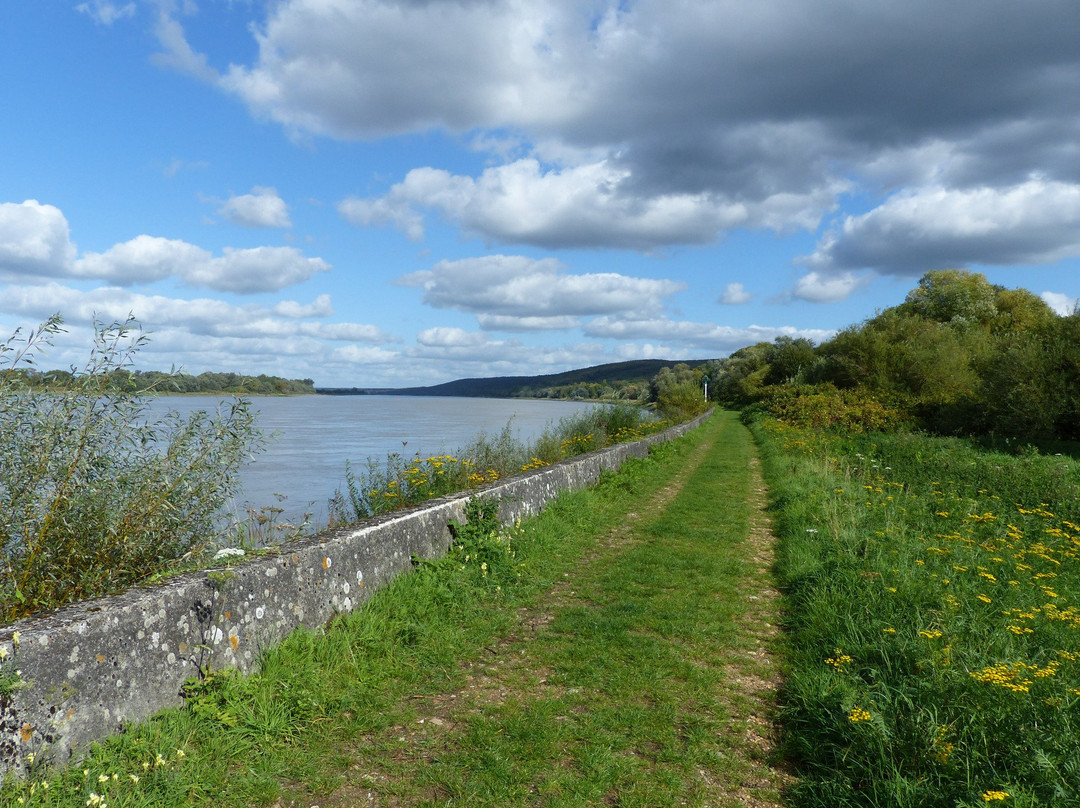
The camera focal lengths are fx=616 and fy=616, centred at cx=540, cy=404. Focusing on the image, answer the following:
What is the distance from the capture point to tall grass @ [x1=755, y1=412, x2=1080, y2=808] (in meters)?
2.85

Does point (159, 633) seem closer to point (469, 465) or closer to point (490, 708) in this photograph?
point (490, 708)

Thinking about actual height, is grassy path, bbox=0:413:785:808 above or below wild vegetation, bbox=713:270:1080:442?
below

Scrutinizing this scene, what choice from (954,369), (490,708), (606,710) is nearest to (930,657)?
(606,710)

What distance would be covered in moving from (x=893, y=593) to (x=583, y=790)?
11.2 ft

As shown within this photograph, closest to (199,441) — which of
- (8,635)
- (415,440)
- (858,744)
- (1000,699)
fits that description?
(8,635)

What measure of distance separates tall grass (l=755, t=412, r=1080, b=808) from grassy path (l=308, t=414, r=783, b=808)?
0.34 meters

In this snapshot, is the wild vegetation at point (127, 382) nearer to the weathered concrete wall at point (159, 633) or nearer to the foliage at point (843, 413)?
the weathered concrete wall at point (159, 633)

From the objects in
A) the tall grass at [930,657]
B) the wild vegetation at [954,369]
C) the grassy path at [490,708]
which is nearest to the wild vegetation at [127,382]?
the grassy path at [490,708]

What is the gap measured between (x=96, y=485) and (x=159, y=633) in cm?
164

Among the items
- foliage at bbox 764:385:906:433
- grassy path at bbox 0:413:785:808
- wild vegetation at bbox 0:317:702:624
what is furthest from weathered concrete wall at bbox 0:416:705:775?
foliage at bbox 764:385:906:433

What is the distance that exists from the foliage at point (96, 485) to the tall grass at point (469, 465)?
2.18m

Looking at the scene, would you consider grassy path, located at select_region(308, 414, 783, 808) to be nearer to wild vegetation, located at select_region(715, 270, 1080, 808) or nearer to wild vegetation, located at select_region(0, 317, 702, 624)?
wild vegetation, located at select_region(715, 270, 1080, 808)

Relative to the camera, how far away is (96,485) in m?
4.27

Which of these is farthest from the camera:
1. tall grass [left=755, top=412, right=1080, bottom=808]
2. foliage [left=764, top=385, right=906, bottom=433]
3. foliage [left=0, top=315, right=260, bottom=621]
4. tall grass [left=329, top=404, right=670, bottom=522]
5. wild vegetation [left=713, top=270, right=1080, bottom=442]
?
foliage [left=764, top=385, right=906, bottom=433]
